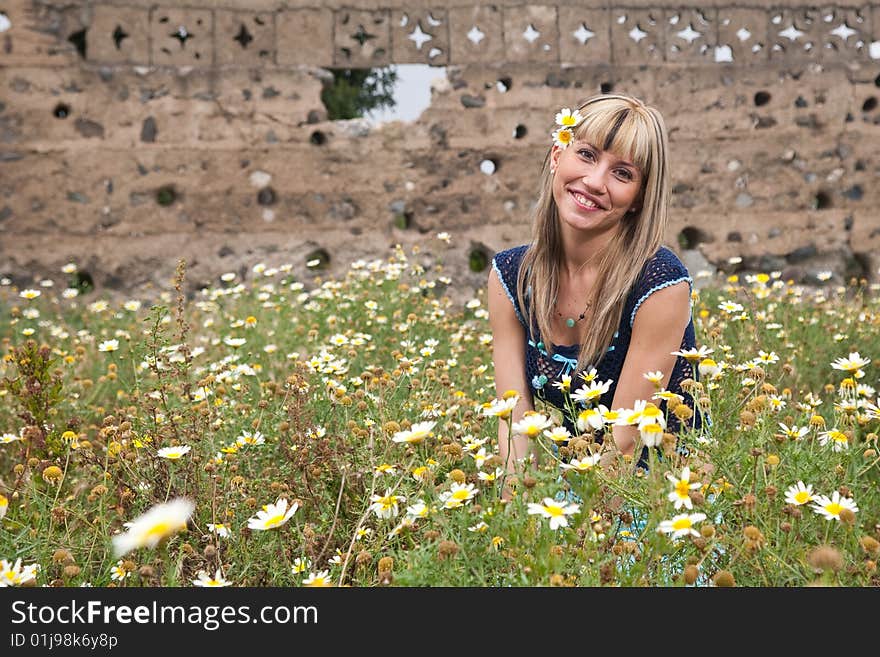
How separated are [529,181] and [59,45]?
4.48 meters

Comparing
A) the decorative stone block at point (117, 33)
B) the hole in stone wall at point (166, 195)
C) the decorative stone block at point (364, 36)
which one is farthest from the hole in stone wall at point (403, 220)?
the decorative stone block at point (117, 33)

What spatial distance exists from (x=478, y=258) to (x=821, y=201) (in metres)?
3.51

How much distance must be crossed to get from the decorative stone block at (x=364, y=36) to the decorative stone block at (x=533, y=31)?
45.3 inches

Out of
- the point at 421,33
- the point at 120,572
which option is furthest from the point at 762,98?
the point at 120,572

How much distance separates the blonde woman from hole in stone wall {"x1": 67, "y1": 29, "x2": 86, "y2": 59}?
633 cm

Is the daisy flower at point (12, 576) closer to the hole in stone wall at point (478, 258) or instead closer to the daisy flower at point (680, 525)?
the daisy flower at point (680, 525)

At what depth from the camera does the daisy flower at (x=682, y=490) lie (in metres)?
1.49

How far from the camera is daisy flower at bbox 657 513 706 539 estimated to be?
4.62ft

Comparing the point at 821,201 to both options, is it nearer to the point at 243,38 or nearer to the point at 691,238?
the point at 691,238

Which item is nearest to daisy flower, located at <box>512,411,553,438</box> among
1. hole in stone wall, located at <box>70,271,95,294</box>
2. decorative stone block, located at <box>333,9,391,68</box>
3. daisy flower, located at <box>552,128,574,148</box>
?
daisy flower, located at <box>552,128,574,148</box>

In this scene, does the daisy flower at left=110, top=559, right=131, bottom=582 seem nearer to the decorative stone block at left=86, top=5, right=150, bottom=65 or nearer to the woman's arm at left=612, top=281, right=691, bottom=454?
the woman's arm at left=612, top=281, right=691, bottom=454

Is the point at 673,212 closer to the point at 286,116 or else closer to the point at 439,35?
the point at 439,35

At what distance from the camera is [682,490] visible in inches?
60.3

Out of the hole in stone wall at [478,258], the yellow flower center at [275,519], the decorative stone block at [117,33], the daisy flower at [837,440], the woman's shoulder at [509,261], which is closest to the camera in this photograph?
the yellow flower center at [275,519]
